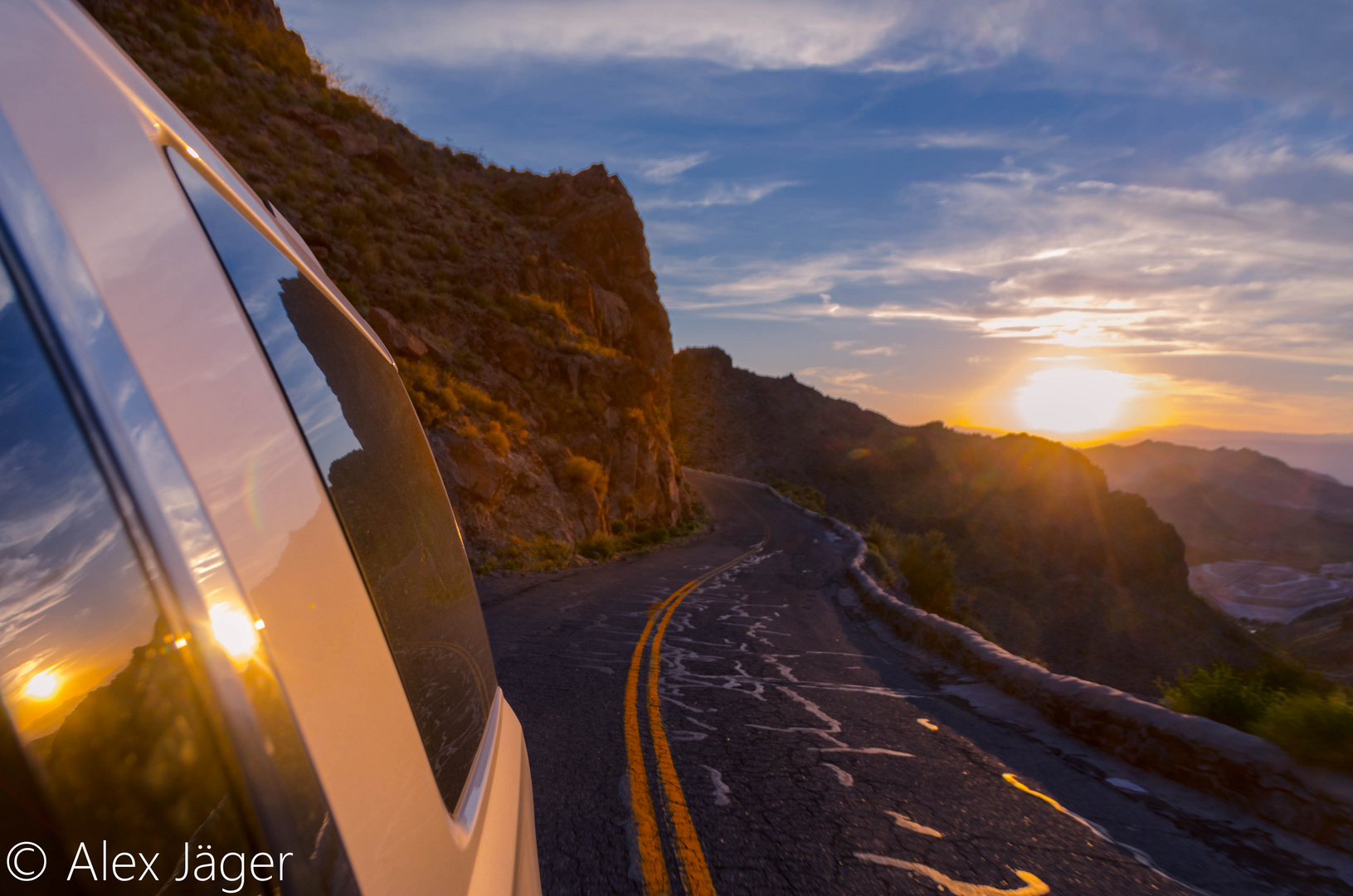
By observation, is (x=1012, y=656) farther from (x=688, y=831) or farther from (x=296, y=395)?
(x=296, y=395)

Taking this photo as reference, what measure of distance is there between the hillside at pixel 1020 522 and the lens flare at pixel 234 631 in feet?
65.9

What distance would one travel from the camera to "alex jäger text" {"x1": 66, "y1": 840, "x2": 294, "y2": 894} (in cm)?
57

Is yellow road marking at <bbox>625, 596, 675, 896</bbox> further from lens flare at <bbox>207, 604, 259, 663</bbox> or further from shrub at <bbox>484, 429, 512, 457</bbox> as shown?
shrub at <bbox>484, 429, 512, 457</bbox>

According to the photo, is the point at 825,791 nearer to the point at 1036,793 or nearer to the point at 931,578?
the point at 1036,793

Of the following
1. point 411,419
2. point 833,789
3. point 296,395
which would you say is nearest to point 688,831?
point 833,789

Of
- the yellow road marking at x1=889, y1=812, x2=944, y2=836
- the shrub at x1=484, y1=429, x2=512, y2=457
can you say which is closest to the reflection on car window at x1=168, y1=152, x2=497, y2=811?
the yellow road marking at x1=889, y1=812, x2=944, y2=836

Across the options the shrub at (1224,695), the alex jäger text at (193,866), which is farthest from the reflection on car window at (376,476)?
the shrub at (1224,695)

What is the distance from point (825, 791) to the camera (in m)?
4.30

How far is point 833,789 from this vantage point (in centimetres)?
432

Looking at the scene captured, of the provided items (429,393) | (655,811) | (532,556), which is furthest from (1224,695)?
(429,393)

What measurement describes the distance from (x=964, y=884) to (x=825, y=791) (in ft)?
3.74

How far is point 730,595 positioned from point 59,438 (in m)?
13.5

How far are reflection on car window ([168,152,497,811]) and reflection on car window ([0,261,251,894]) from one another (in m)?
0.43

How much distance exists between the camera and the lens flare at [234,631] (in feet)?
2.30
